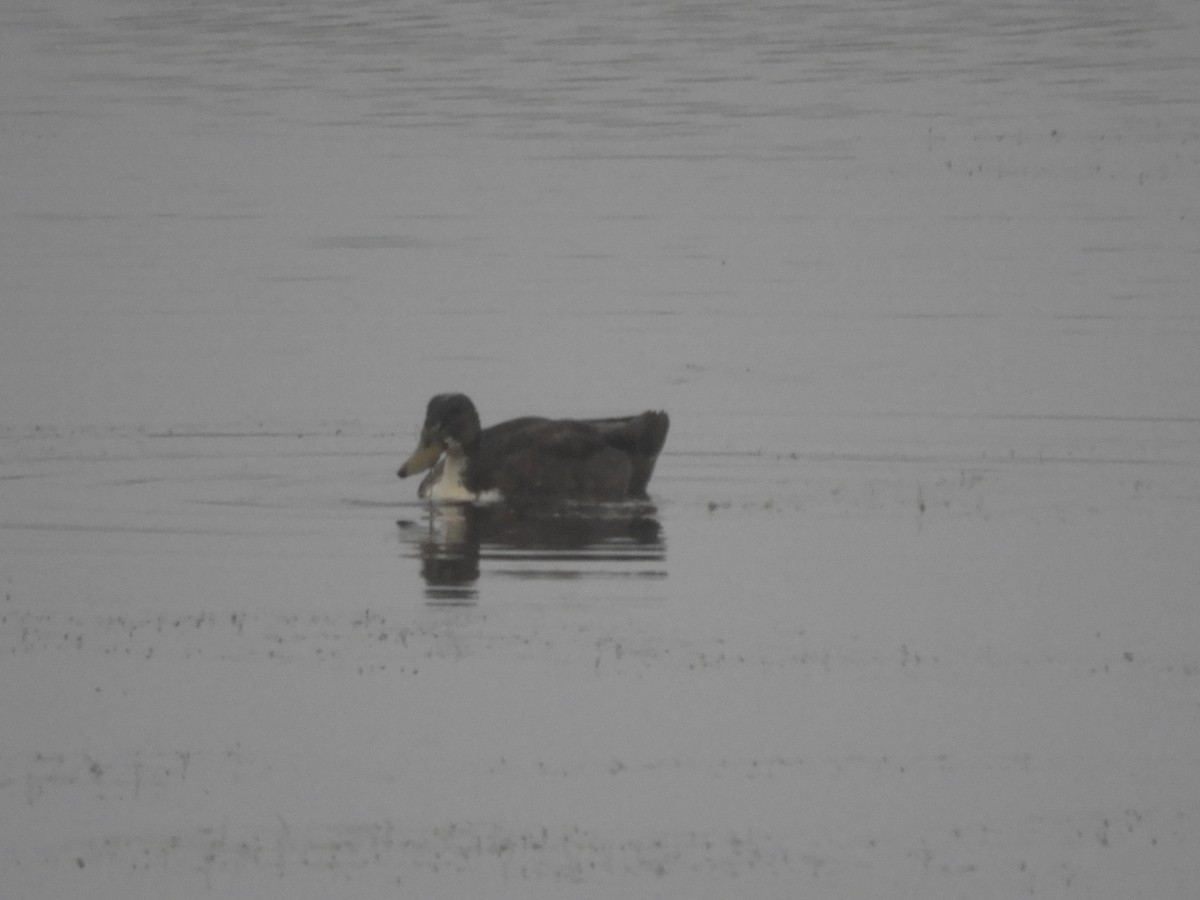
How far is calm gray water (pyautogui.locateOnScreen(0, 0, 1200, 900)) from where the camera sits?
13.2 metres

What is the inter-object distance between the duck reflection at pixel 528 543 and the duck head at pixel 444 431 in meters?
0.35

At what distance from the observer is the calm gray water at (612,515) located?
1319 centimetres

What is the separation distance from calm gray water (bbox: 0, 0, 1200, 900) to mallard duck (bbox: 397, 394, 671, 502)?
30 centimetres

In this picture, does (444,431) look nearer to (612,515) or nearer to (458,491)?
(458,491)

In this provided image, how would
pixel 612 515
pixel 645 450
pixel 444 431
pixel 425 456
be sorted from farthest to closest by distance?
pixel 645 450 → pixel 425 456 → pixel 444 431 → pixel 612 515

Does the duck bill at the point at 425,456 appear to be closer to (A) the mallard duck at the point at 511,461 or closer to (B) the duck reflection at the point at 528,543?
(A) the mallard duck at the point at 511,461

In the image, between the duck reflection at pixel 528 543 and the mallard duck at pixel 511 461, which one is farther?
the mallard duck at pixel 511 461

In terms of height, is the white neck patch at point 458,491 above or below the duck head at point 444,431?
below

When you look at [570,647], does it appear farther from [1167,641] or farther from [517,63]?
[517,63]

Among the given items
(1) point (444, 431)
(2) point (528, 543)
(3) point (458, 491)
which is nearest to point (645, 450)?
(3) point (458, 491)

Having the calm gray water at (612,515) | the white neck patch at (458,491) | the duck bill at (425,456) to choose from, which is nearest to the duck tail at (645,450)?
the calm gray water at (612,515)

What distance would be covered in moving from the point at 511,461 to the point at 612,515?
0.90 m

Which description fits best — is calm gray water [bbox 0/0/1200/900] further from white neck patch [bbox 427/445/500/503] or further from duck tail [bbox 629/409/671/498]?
duck tail [bbox 629/409/671/498]

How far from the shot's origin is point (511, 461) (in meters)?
21.0
